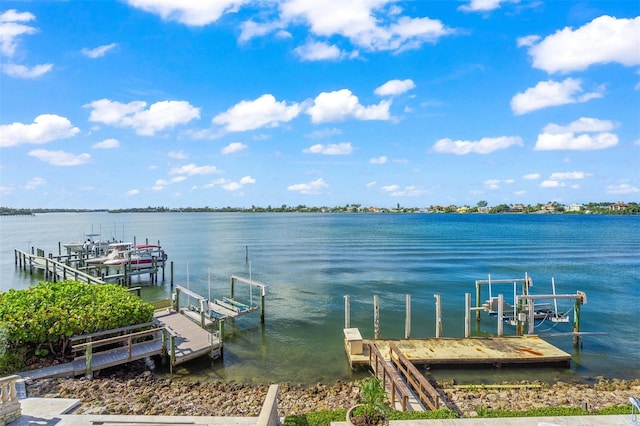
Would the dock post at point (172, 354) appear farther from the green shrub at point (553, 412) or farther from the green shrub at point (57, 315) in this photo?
the green shrub at point (553, 412)

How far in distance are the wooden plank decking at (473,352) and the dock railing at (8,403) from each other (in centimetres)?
1054

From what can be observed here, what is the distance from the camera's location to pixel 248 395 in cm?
1266

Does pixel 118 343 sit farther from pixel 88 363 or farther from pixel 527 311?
pixel 527 311

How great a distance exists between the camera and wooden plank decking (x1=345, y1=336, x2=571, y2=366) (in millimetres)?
14977

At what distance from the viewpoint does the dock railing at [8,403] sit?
828cm

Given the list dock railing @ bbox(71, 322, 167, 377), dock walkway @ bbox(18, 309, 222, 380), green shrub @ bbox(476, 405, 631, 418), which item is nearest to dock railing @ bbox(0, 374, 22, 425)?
dock walkway @ bbox(18, 309, 222, 380)

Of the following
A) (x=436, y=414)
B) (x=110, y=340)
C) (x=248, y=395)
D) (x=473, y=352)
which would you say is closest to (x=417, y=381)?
(x=436, y=414)

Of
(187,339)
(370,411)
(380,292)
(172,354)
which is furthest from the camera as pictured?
(380,292)

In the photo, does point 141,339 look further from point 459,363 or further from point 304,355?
point 459,363

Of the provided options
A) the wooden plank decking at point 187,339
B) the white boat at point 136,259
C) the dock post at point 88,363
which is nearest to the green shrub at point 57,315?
the dock post at point 88,363

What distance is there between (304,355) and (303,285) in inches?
572

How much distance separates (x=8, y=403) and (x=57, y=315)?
17.2 feet

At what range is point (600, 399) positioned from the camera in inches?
490

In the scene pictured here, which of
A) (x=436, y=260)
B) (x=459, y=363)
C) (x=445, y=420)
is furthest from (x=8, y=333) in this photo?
(x=436, y=260)
